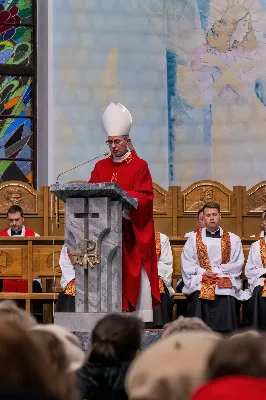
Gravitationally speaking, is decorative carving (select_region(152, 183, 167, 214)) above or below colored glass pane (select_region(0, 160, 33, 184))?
below

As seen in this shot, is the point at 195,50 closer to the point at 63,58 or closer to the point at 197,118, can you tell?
the point at 197,118

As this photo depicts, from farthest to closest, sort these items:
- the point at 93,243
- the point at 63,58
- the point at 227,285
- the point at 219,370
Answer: the point at 63,58, the point at 227,285, the point at 93,243, the point at 219,370

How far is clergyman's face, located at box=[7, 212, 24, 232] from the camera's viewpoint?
10766 millimetres

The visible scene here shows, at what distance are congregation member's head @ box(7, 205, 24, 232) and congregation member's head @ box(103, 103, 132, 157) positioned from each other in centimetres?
358

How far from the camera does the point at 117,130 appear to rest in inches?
287

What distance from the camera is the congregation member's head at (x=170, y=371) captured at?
2312 mm

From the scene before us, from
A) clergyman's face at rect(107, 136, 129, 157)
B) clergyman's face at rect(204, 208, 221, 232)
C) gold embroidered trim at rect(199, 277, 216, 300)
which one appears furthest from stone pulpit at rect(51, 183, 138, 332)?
clergyman's face at rect(204, 208, 221, 232)

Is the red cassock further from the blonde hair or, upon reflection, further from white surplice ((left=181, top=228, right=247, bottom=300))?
the blonde hair

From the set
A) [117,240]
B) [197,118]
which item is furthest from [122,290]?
[197,118]

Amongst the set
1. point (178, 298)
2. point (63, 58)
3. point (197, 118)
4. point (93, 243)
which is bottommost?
point (178, 298)

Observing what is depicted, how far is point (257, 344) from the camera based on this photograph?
7.47ft

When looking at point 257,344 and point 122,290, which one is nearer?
point 257,344

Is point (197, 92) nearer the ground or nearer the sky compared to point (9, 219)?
nearer the sky

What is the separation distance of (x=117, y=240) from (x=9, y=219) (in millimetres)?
4262
